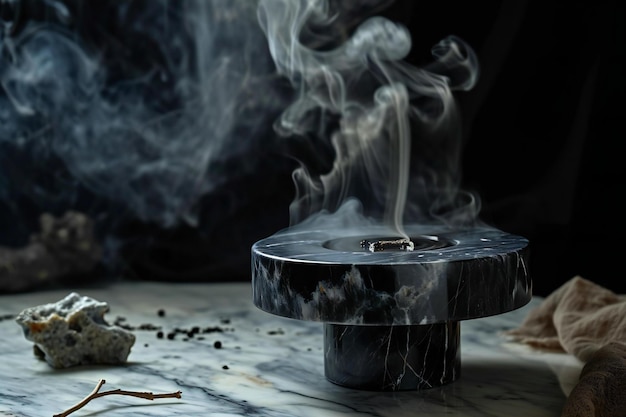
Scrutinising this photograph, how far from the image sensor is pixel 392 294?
2.50 m

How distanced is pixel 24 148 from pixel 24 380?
1553 millimetres

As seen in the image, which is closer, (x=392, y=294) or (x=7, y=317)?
(x=392, y=294)

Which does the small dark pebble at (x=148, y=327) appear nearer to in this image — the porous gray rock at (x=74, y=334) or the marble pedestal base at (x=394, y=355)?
the porous gray rock at (x=74, y=334)

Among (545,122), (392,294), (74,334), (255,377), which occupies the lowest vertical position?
(255,377)

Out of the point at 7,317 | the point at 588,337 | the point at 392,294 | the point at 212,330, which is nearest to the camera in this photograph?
the point at 392,294

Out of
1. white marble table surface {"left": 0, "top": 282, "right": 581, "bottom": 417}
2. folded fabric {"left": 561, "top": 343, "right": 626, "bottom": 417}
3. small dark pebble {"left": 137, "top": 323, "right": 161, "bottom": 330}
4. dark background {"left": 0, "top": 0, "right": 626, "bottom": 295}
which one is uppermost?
dark background {"left": 0, "top": 0, "right": 626, "bottom": 295}

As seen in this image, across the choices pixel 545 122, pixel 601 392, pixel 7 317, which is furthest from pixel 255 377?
pixel 545 122

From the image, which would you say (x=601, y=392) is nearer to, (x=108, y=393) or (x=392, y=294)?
(x=392, y=294)

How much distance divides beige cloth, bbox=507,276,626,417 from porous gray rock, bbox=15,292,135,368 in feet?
4.09

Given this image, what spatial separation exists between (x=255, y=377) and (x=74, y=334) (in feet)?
1.75

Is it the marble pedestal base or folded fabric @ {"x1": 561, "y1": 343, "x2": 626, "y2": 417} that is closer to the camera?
folded fabric @ {"x1": 561, "y1": 343, "x2": 626, "y2": 417}

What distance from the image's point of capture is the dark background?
385 centimetres

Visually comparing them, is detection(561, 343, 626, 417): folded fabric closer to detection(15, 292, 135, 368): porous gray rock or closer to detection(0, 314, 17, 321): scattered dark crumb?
detection(15, 292, 135, 368): porous gray rock

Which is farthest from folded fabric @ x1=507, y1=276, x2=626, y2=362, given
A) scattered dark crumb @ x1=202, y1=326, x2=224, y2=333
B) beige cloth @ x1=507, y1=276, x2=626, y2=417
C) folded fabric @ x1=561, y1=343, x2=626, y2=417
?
scattered dark crumb @ x1=202, y1=326, x2=224, y2=333
